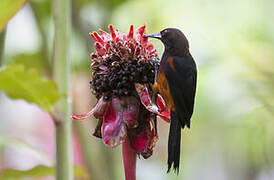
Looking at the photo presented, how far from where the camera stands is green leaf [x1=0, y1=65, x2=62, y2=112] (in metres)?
0.66

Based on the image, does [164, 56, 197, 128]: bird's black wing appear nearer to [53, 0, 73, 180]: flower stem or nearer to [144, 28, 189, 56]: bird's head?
[144, 28, 189, 56]: bird's head

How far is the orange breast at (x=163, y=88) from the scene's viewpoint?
64 cm

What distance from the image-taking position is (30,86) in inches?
27.1

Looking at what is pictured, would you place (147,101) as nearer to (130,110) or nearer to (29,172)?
(130,110)

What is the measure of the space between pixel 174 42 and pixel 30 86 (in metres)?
0.23

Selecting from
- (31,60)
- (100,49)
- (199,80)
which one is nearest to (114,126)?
(100,49)

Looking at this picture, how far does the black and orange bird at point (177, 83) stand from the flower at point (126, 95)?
2 cm

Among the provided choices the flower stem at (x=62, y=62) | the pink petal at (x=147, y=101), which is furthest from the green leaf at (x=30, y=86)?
the pink petal at (x=147, y=101)

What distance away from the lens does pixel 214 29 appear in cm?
134

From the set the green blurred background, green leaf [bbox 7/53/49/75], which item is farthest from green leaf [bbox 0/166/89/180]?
green leaf [bbox 7/53/49/75]

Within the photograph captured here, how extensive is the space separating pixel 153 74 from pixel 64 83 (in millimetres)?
144

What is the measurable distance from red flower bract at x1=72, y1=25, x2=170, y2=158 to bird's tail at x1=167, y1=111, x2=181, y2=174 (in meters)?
0.02

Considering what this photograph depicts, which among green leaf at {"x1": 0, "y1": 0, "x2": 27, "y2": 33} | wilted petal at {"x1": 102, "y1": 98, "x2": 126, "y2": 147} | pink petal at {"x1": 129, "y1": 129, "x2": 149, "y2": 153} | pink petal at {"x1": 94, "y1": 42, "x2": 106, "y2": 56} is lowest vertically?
pink petal at {"x1": 129, "y1": 129, "x2": 149, "y2": 153}

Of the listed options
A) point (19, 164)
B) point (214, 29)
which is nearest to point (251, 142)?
point (214, 29)
